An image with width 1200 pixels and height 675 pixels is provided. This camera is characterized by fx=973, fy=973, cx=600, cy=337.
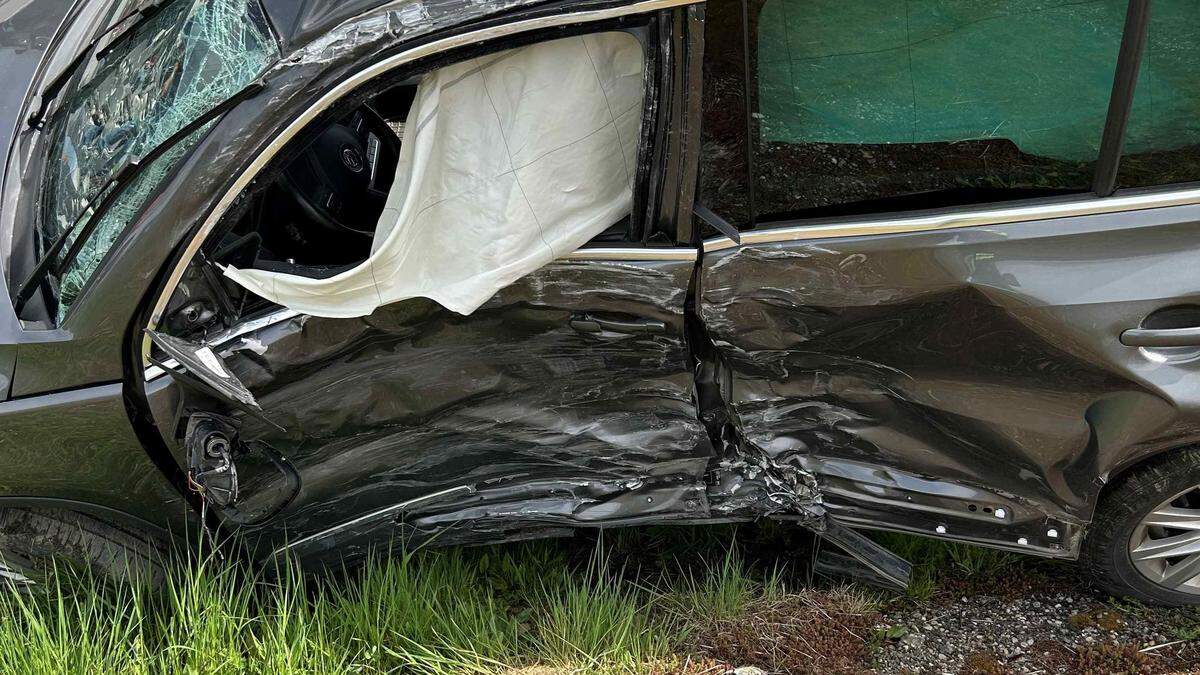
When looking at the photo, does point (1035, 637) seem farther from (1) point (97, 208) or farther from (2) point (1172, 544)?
(1) point (97, 208)

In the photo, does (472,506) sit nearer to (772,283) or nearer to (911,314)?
(772,283)

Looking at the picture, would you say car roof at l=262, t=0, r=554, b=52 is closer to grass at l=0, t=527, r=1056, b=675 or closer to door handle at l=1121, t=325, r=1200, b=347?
grass at l=0, t=527, r=1056, b=675

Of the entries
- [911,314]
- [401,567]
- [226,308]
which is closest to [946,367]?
[911,314]

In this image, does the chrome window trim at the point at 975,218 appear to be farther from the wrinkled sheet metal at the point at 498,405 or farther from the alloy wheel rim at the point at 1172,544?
the alloy wheel rim at the point at 1172,544

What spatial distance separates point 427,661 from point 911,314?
157cm

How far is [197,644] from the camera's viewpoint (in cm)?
248

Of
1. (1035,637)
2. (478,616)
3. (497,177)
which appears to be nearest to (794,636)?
(1035,637)

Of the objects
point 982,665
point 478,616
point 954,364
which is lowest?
point 982,665

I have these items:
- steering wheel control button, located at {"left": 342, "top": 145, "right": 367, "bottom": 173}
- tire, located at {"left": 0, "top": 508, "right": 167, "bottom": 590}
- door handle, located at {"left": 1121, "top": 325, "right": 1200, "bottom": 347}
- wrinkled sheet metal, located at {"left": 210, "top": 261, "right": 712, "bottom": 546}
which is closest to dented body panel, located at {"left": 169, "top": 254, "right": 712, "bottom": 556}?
wrinkled sheet metal, located at {"left": 210, "top": 261, "right": 712, "bottom": 546}

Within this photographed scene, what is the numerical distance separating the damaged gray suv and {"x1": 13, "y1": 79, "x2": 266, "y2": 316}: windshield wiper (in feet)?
0.04

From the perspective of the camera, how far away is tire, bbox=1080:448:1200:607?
8.47 ft

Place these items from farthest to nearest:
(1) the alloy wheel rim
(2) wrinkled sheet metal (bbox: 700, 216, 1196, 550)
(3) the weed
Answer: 1. (3) the weed
2. (1) the alloy wheel rim
3. (2) wrinkled sheet metal (bbox: 700, 216, 1196, 550)

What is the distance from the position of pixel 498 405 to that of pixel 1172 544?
6.38 ft

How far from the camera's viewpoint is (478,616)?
2.87 meters
